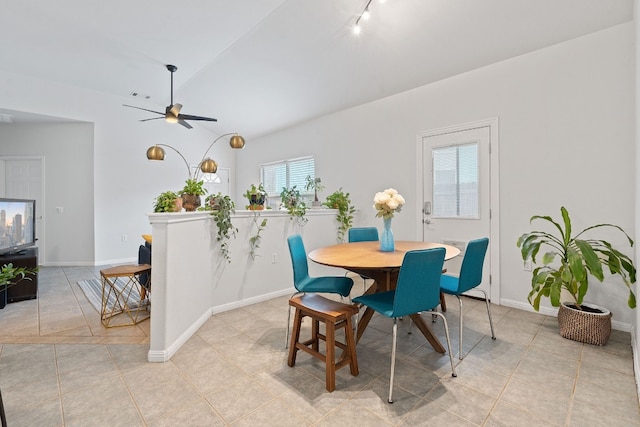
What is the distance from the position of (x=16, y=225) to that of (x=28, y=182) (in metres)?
2.69

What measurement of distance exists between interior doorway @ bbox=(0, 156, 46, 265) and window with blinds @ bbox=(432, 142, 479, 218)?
693cm

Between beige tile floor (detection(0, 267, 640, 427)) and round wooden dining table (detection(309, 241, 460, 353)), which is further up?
round wooden dining table (detection(309, 241, 460, 353))

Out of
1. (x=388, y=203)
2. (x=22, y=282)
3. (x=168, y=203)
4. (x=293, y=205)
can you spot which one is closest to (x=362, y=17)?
(x=388, y=203)

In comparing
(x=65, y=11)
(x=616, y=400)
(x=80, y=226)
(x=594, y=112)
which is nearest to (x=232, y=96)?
(x=65, y=11)

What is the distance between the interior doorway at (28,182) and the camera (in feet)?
18.4

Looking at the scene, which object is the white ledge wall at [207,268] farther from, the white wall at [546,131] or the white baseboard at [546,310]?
the white baseboard at [546,310]

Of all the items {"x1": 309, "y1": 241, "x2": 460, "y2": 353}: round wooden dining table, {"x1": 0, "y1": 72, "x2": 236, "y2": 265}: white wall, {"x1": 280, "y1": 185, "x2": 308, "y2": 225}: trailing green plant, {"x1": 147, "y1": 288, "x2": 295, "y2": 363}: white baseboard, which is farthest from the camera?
{"x1": 0, "y1": 72, "x2": 236, "y2": 265}: white wall

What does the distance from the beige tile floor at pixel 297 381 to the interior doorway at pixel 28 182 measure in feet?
12.1

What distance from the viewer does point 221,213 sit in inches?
117

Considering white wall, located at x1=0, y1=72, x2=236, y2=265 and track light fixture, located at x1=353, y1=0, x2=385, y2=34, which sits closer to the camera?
track light fixture, located at x1=353, y1=0, x2=385, y2=34

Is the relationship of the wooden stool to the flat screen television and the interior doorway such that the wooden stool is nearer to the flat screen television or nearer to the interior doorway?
the flat screen television

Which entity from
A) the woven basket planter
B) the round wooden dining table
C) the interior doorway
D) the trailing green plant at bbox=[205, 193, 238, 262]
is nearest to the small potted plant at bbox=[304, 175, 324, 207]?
the trailing green plant at bbox=[205, 193, 238, 262]

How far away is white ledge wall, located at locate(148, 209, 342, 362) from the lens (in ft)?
7.29

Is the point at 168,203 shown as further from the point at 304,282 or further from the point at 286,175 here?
the point at 286,175
